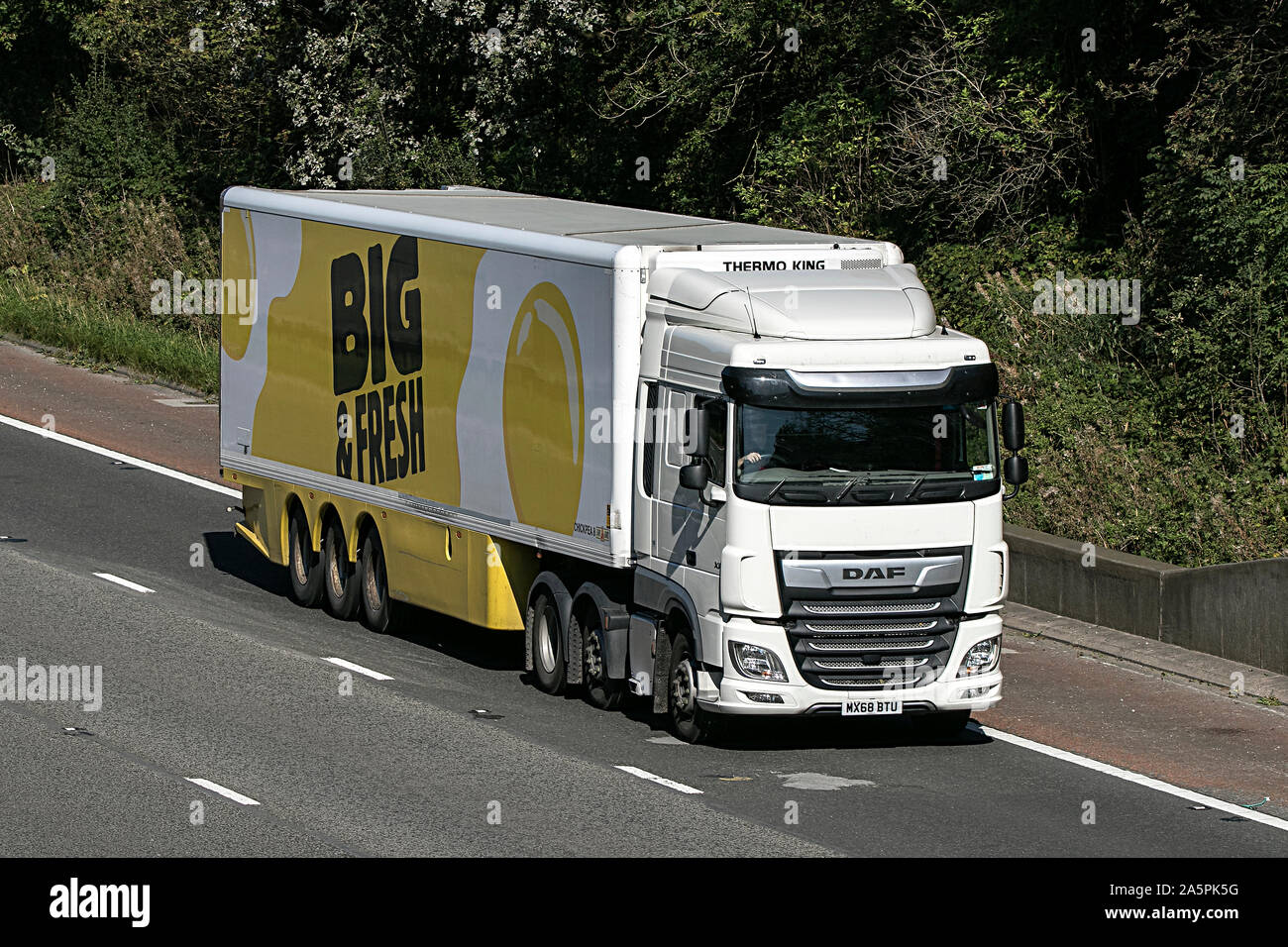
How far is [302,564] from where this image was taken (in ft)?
66.3

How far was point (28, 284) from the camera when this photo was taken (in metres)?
37.0

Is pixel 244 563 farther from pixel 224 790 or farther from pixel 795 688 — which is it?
pixel 795 688

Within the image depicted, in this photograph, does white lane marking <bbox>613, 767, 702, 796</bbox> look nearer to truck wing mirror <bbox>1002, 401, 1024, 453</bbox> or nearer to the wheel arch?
the wheel arch

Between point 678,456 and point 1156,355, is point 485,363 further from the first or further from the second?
point 1156,355

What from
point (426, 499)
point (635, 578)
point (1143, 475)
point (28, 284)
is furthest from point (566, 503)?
point (28, 284)

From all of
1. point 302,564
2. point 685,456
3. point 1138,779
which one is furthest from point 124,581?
point 1138,779

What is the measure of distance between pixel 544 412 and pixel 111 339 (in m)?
18.5

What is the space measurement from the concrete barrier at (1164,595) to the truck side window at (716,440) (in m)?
5.47

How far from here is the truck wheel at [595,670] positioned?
1596 cm

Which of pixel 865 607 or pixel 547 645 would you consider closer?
pixel 865 607

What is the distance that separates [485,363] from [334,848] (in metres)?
5.85

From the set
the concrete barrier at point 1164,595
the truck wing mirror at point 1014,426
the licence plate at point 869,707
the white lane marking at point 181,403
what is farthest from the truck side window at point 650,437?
the white lane marking at point 181,403

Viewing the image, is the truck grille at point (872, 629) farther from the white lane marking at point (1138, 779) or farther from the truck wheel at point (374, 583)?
the truck wheel at point (374, 583)

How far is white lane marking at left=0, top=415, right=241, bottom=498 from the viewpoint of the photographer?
25.3 meters
